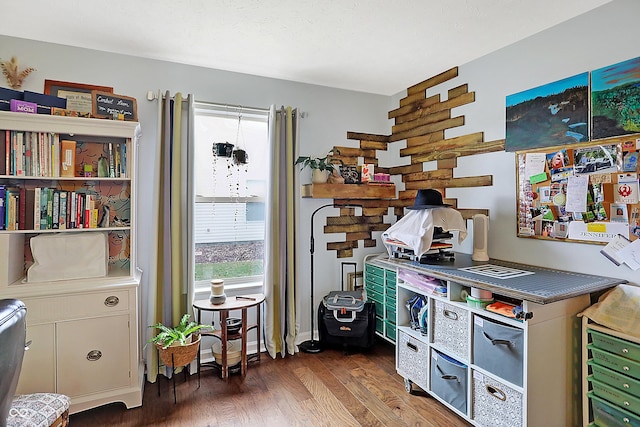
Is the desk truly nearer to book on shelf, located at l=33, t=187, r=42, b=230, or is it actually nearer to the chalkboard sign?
book on shelf, located at l=33, t=187, r=42, b=230

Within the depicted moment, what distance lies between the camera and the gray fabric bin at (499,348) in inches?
65.6

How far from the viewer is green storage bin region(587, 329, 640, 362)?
5.19 feet

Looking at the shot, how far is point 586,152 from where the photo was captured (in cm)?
200

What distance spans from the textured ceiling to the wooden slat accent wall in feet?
1.10

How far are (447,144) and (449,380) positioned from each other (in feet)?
6.13

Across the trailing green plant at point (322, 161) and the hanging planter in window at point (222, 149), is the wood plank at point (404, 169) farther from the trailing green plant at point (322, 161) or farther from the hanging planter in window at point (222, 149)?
the hanging planter in window at point (222, 149)

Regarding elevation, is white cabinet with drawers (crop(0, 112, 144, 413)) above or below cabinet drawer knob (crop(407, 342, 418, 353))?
above

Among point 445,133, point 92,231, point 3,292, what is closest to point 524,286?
point 445,133

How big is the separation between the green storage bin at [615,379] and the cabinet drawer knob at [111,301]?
108 inches

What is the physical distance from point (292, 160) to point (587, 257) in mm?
2228

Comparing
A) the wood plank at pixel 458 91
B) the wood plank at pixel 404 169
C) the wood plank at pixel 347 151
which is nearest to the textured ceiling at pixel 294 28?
the wood plank at pixel 458 91

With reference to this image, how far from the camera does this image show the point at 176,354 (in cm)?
227

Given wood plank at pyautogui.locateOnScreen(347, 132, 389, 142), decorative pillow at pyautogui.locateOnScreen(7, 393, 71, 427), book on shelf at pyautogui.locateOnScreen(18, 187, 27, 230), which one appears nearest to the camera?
decorative pillow at pyautogui.locateOnScreen(7, 393, 71, 427)

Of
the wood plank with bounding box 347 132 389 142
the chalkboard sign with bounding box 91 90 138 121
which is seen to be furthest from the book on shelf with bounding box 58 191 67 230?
the wood plank with bounding box 347 132 389 142
